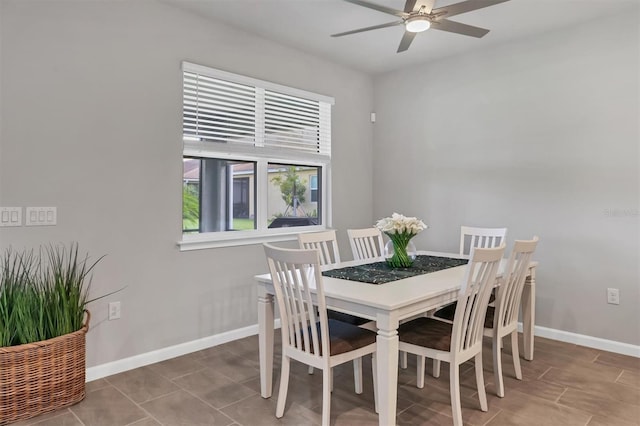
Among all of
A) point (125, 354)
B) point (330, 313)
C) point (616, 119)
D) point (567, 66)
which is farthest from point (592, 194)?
point (125, 354)

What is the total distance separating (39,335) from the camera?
2234 mm

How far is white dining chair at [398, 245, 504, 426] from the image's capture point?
2004 mm

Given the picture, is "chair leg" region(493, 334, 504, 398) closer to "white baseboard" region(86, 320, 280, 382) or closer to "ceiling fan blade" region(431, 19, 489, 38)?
"ceiling fan blade" region(431, 19, 489, 38)

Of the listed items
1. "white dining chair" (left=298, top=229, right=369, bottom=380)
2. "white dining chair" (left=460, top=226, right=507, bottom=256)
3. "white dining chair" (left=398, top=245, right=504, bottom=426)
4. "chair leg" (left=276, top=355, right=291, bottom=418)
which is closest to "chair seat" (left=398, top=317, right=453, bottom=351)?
"white dining chair" (left=398, top=245, right=504, bottom=426)

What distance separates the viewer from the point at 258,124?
3646mm

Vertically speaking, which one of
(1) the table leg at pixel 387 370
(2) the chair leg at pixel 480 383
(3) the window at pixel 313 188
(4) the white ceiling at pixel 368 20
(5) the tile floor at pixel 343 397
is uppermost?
(4) the white ceiling at pixel 368 20

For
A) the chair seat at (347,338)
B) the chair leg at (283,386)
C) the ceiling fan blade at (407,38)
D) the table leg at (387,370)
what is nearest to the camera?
the table leg at (387,370)

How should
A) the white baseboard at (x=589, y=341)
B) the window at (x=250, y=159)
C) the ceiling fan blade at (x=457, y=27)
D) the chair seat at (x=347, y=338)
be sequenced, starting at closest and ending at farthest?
the chair seat at (x=347, y=338)
the ceiling fan blade at (x=457, y=27)
the white baseboard at (x=589, y=341)
the window at (x=250, y=159)

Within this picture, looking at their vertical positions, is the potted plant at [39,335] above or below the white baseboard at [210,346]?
above

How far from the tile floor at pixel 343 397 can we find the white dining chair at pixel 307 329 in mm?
309

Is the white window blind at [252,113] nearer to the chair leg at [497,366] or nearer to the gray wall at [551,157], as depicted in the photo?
the gray wall at [551,157]

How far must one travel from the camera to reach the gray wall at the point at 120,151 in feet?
8.02

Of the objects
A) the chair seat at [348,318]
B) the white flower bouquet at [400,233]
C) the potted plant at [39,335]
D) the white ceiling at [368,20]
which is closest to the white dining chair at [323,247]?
the chair seat at [348,318]

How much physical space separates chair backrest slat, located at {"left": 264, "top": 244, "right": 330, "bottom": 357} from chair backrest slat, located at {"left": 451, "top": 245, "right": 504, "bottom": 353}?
66 cm
